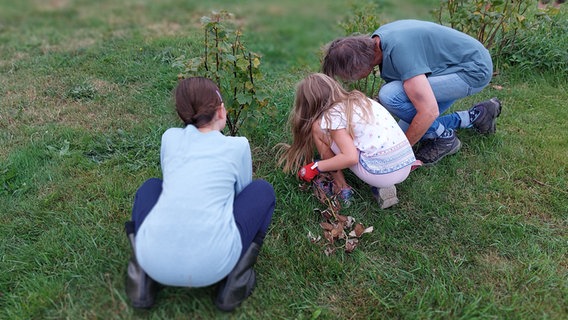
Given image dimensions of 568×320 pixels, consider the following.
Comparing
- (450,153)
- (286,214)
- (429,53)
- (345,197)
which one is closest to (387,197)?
(345,197)

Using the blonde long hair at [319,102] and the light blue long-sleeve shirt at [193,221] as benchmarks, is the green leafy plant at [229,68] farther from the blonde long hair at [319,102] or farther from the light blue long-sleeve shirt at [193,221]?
the light blue long-sleeve shirt at [193,221]

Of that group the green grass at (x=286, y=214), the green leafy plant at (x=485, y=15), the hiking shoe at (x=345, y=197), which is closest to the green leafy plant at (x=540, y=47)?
the green grass at (x=286, y=214)

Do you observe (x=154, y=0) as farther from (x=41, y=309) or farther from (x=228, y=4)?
(x=41, y=309)

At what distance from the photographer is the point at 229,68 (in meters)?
2.79

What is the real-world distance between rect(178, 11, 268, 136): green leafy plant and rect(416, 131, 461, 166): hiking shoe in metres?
1.11

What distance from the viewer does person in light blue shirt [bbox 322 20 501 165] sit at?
104 inches

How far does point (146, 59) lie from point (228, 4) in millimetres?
3823

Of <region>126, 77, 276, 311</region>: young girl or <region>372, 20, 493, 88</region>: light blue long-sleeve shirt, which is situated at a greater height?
<region>372, 20, 493, 88</region>: light blue long-sleeve shirt

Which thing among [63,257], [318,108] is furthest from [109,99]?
[318,108]

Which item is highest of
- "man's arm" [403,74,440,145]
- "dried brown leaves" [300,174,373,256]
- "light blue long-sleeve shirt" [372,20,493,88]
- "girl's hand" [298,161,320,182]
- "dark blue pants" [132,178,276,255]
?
"light blue long-sleeve shirt" [372,20,493,88]

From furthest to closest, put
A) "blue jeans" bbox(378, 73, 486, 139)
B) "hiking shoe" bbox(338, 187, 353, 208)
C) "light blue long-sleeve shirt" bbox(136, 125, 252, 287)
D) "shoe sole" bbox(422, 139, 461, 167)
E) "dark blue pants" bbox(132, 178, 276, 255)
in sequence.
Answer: "shoe sole" bbox(422, 139, 461, 167) → "blue jeans" bbox(378, 73, 486, 139) → "hiking shoe" bbox(338, 187, 353, 208) → "dark blue pants" bbox(132, 178, 276, 255) → "light blue long-sleeve shirt" bbox(136, 125, 252, 287)

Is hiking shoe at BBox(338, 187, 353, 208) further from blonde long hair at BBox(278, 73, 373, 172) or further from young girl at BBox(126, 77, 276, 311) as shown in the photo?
young girl at BBox(126, 77, 276, 311)

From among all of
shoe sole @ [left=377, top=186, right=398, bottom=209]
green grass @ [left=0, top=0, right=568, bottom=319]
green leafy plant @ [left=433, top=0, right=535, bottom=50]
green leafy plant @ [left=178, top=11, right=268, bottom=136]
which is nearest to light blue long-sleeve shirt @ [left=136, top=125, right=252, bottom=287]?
green grass @ [left=0, top=0, right=568, bottom=319]

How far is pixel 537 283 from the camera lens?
2.18m
